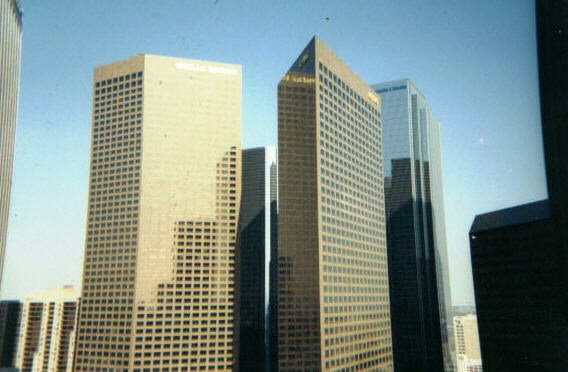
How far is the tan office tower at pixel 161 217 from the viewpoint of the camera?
15625cm

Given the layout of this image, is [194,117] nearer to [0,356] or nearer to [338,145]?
[338,145]

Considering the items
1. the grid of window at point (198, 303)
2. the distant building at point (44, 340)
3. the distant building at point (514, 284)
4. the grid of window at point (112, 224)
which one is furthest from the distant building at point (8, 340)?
the distant building at point (514, 284)

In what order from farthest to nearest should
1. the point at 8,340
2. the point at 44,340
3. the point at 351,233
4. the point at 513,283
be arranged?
the point at 8,340
the point at 44,340
the point at 351,233
the point at 513,283

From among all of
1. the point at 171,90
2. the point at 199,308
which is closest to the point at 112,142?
the point at 171,90

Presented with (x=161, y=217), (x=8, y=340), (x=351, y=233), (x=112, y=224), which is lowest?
(x=8, y=340)

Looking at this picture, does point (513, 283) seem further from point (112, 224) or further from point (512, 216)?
point (112, 224)

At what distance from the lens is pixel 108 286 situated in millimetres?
160750

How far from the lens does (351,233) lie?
501ft

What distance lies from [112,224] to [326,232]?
264ft

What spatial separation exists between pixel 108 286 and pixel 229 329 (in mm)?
45700

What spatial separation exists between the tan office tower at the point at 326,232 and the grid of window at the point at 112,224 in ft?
186

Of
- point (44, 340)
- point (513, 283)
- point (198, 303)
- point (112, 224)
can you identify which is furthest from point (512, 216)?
point (44, 340)

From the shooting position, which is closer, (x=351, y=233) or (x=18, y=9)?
(x=18, y=9)

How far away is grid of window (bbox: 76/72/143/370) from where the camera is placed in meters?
155
